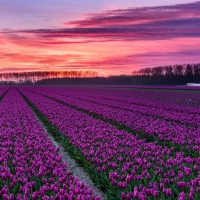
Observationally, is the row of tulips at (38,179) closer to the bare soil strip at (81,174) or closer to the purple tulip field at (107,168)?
the purple tulip field at (107,168)

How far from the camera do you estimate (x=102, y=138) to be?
1171 centimetres

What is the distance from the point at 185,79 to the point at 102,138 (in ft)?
380

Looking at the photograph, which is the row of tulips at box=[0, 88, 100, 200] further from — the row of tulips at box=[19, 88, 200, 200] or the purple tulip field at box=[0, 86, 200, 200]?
the row of tulips at box=[19, 88, 200, 200]

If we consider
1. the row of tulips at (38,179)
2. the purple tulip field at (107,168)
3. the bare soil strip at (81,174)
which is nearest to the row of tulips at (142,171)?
the purple tulip field at (107,168)

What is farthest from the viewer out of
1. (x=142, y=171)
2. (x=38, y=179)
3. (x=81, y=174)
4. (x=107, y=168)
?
(x=81, y=174)

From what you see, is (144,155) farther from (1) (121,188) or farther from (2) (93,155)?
(1) (121,188)

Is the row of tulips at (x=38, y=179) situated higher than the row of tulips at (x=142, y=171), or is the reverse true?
the row of tulips at (x=38, y=179)

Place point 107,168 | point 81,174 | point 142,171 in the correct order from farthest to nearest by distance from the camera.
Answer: point 81,174 < point 107,168 < point 142,171

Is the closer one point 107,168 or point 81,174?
point 107,168

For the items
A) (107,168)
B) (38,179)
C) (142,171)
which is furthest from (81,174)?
(38,179)

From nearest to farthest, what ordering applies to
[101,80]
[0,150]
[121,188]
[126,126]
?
[121,188]
[0,150]
[126,126]
[101,80]

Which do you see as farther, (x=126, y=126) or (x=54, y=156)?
(x=126, y=126)

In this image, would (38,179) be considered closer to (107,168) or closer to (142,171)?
(107,168)

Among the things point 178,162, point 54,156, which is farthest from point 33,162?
point 178,162
